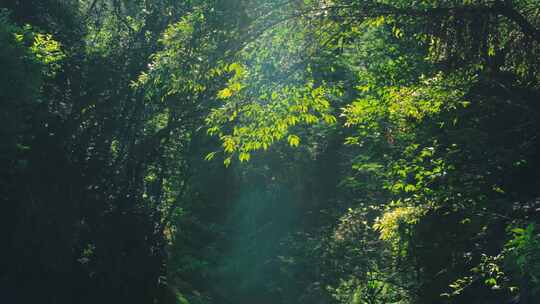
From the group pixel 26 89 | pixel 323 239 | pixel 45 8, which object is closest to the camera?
pixel 26 89

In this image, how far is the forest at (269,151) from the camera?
783 centimetres

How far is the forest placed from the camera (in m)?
7.83

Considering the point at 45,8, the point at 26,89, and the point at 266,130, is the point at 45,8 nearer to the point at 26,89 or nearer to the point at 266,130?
the point at 26,89

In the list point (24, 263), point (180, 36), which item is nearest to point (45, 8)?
point (24, 263)

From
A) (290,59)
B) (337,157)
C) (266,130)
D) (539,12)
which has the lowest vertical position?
(266,130)

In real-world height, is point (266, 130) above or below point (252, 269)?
below

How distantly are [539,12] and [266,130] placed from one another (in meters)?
3.63

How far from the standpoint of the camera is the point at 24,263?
614 inches

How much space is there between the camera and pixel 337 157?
94.1 ft

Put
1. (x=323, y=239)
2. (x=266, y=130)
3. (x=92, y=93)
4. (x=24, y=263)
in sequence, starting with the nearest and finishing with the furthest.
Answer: (x=266, y=130), (x=24, y=263), (x=92, y=93), (x=323, y=239)

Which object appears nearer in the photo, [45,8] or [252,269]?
Answer: [45,8]

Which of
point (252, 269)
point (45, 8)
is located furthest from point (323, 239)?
point (45, 8)

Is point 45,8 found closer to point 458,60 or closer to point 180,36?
point 180,36

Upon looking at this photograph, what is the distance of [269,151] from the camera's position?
2948cm
